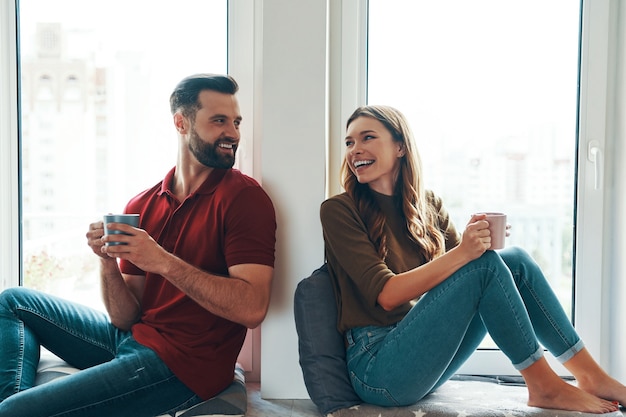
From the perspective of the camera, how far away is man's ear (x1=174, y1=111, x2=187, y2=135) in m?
2.11

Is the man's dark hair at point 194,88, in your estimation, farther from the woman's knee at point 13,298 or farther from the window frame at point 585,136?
the woman's knee at point 13,298

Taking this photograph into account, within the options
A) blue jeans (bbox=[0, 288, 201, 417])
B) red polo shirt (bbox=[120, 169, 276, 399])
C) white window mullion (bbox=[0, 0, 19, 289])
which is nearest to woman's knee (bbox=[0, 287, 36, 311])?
blue jeans (bbox=[0, 288, 201, 417])

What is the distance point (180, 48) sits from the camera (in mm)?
2498

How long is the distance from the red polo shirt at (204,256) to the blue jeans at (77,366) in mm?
59

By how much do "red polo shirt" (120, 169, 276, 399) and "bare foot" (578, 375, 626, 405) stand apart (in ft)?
3.33

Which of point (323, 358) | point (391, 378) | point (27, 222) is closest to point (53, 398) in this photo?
point (323, 358)

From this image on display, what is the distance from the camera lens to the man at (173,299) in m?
1.81

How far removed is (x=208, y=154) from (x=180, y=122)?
0.15 m

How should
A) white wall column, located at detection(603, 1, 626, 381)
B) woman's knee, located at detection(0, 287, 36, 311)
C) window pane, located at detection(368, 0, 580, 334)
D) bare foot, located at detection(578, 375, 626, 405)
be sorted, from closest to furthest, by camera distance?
bare foot, located at detection(578, 375, 626, 405) → woman's knee, located at detection(0, 287, 36, 311) → white wall column, located at detection(603, 1, 626, 381) → window pane, located at detection(368, 0, 580, 334)

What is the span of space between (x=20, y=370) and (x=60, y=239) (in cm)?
79

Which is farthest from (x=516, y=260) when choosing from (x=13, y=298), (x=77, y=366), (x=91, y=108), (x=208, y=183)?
(x=91, y=108)

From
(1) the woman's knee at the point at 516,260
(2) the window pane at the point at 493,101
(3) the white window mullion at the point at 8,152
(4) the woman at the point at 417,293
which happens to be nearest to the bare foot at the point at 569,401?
(4) the woman at the point at 417,293

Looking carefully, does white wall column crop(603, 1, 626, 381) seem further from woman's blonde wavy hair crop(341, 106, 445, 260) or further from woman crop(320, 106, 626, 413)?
woman's blonde wavy hair crop(341, 106, 445, 260)

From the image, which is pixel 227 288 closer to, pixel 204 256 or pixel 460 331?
pixel 204 256
